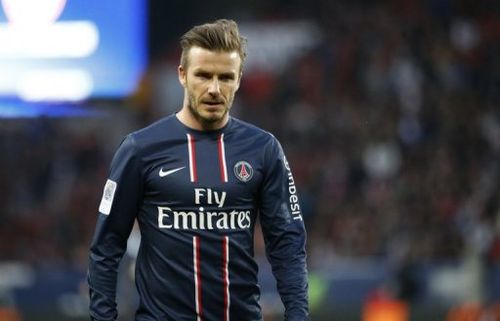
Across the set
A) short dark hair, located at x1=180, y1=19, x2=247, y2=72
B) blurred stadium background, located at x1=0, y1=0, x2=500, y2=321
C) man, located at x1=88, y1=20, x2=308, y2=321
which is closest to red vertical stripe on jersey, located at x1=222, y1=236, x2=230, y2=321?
man, located at x1=88, y1=20, x2=308, y2=321

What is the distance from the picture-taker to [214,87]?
4539 mm

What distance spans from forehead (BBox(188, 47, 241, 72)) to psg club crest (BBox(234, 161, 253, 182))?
0.34 m

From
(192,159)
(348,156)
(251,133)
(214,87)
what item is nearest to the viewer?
(214,87)

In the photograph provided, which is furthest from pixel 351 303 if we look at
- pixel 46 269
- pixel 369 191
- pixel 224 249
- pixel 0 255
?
pixel 224 249

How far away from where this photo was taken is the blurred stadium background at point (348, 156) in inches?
512

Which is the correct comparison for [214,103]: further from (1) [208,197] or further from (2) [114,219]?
(2) [114,219]

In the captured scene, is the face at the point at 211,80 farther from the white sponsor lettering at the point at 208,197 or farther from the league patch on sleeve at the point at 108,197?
the league patch on sleeve at the point at 108,197

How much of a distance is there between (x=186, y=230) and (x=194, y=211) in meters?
0.07

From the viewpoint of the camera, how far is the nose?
4.54 metres

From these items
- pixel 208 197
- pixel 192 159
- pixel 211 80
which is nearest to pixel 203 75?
pixel 211 80

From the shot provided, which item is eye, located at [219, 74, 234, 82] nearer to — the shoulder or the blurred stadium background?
the shoulder

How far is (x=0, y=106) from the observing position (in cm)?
1270

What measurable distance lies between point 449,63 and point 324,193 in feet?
7.24

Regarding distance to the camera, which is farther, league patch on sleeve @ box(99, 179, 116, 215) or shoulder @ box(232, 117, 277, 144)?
shoulder @ box(232, 117, 277, 144)
